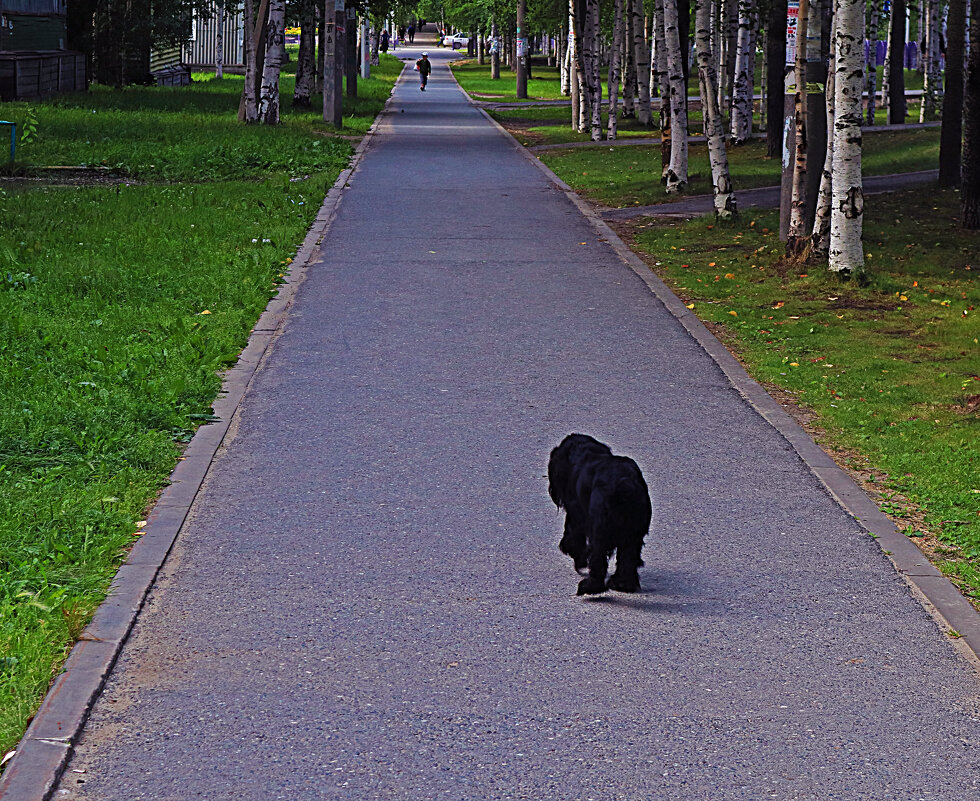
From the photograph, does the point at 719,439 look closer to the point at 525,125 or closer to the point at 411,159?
the point at 411,159

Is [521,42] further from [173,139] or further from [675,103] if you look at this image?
[675,103]

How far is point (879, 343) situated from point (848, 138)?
3393mm

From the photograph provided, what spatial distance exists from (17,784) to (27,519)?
96.8 inches

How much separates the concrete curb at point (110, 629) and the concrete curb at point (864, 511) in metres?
3.23

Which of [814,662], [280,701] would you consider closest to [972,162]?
[814,662]

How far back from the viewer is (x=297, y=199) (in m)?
20.1

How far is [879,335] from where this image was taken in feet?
38.9

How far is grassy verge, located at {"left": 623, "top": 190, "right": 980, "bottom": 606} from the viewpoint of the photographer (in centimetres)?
747

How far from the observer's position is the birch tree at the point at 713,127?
19.0 meters

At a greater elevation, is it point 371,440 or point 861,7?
point 861,7

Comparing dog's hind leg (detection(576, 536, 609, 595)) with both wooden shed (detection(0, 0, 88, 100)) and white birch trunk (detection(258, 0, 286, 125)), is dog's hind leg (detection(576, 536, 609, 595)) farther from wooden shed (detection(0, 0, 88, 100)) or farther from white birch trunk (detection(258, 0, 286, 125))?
wooden shed (detection(0, 0, 88, 100))

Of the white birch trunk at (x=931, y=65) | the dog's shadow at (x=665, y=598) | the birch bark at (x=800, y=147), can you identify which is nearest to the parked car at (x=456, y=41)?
the white birch trunk at (x=931, y=65)

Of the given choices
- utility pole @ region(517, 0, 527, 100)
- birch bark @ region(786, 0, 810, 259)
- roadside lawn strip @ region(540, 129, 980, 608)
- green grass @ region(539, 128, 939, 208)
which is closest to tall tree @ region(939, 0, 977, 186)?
roadside lawn strip @ region(540, 129, 980, 608)

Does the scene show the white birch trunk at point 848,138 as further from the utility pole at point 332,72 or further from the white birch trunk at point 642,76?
the white birch trunk at point 642,76
